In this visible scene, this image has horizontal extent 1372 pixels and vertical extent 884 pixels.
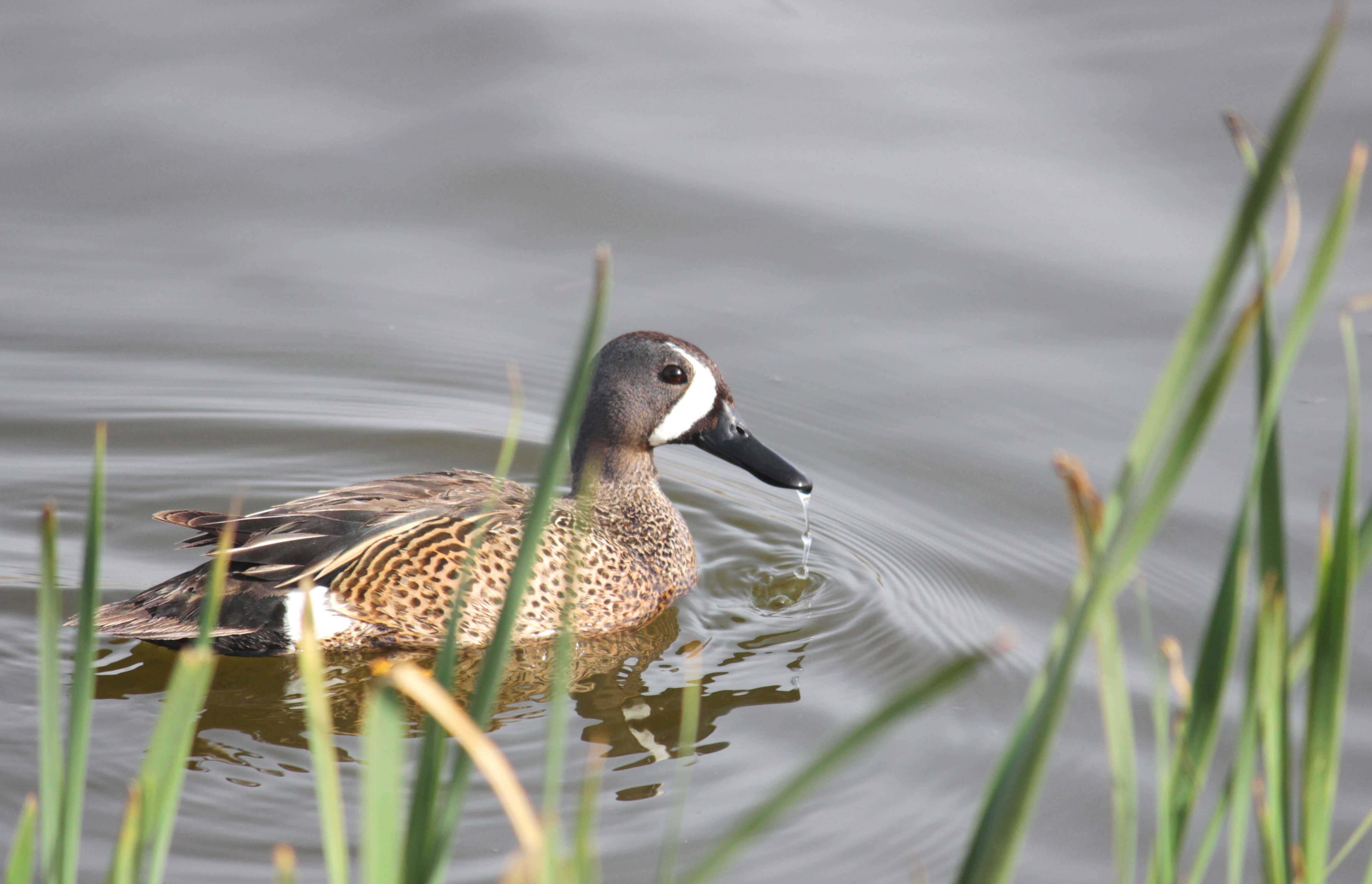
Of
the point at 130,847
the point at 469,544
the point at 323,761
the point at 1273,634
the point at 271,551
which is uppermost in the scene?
the point at 1273,634

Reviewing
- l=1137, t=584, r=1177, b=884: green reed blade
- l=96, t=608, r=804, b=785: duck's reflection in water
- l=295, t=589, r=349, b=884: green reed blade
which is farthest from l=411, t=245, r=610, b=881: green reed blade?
l=96, t=608, r=804, b=785: duck's reflection in water

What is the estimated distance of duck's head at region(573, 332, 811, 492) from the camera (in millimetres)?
5297

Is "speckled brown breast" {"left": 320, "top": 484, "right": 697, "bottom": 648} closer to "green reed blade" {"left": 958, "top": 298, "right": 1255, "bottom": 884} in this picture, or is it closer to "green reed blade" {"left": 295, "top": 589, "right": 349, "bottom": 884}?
"green reed blade" {"left": 295, "top": 589, "right": 349, "bottom": 884}

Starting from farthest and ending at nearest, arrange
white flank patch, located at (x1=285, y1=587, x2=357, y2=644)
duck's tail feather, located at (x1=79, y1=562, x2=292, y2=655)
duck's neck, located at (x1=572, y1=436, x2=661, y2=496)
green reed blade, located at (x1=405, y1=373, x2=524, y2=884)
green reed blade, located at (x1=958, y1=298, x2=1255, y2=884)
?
duck's neck, located at (x1=572, y1=436, x2=661, y2=496), white flank patch, located at (x1=285, y1=587, x2=357, y2=644), duck's tail feather, located at (x1=79, y1=562, x2=292, y2=655), green reed blade, located at (x1=405, y1=373, x2=524, y2=884), green reed blade, located at (x1=958, y1=298, x2=1255, y2=884)

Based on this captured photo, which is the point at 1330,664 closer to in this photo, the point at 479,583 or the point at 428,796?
the point at 428,796

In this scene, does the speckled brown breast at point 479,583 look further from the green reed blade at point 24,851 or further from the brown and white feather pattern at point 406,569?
the green reed blade at point 24,851

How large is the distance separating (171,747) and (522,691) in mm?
2983

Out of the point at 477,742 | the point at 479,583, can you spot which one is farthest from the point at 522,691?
the point at 477,742

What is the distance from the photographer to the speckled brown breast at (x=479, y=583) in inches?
186

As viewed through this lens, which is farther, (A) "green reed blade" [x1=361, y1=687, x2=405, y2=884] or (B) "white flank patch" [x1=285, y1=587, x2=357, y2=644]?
(B) "white flank patch" [x1=285, y1=587, x2=357, y2=644]

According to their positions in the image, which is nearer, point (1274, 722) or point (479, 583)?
point (1274, 722)

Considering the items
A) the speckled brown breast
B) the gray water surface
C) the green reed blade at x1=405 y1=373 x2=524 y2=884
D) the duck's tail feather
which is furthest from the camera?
the speckled brown breast

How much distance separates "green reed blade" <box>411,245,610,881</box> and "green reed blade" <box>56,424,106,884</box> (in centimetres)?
41

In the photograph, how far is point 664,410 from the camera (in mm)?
5352
